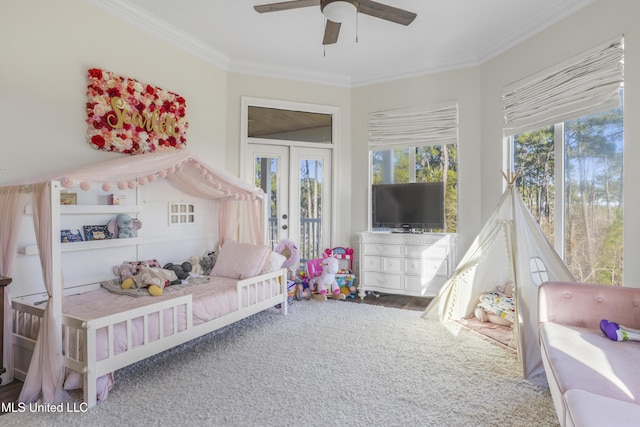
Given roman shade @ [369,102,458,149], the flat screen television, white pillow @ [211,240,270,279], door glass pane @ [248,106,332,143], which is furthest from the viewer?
door glass pane @ [248,106,332,143]

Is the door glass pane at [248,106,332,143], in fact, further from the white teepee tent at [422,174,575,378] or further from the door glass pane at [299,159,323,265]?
the white teepee tent at [422,174,575,378]

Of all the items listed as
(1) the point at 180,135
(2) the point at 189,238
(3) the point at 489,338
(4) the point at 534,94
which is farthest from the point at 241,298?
(4) the point at 534,94

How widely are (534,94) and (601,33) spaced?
73 cm

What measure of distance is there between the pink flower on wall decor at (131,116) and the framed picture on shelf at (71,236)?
0.77m

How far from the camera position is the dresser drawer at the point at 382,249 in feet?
14.4

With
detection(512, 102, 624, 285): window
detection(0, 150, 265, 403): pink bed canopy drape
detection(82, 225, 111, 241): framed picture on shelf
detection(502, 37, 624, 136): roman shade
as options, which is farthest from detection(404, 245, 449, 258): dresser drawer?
detection(82, 225, 111, 241): framed picture on shelf

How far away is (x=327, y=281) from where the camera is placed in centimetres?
440

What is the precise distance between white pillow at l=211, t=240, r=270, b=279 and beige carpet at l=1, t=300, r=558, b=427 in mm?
564

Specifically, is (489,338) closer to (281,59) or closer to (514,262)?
(514,262)

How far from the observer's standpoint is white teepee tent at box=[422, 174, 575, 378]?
252 cm

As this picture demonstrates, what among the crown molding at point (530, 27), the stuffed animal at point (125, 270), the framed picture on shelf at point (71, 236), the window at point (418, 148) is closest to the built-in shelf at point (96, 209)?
the framed picture on shelf at point (71, 236)

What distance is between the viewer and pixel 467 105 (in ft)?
14.3

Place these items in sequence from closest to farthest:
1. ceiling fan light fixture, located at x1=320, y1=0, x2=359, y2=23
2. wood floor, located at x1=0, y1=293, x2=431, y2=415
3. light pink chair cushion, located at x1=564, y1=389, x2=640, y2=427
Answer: light pink chair cushion, located at x1=564, y1=389, x2=640, y2=427 → ceiling fan light fixture, located at x1=320, y1=0, x2=359, y2=23 → wood floor, located at x1=0, y1=293, x2=431, y2=415

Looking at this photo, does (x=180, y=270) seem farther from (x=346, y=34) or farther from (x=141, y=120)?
(x=346, y=34)
